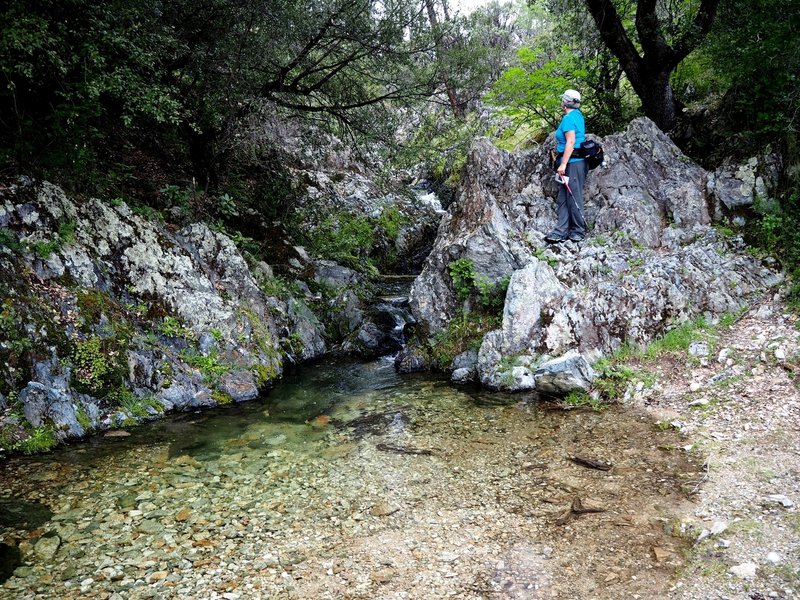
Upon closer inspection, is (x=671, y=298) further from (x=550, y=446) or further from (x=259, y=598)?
(x=259, y=598)

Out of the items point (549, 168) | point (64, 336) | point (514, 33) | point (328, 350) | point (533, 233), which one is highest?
point (514, 33)

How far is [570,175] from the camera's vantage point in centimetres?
955

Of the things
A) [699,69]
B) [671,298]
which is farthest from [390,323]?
[699,69]

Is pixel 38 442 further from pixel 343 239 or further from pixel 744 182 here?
pixel 744 182

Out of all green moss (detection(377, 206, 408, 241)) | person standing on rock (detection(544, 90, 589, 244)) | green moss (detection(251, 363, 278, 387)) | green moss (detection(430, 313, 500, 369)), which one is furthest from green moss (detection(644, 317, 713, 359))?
green moss (detection(377, 206, 408, 241))

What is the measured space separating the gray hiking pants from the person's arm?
347 mm

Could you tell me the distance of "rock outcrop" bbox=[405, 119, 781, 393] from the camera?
26.9 feet

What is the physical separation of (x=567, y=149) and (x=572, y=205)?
1.05m

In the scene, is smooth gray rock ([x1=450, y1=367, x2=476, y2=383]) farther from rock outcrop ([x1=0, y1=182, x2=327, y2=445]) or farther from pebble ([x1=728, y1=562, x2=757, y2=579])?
pebble ([x1=728, y1=562, x2=757, y2=579])

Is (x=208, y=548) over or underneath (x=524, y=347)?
underneath

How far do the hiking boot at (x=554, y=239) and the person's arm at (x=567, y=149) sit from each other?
1.17 meters

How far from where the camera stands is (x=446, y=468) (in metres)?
5.85

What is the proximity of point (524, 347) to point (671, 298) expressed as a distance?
2.59m

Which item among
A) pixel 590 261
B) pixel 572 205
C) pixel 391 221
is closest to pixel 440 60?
pixel 572 205
